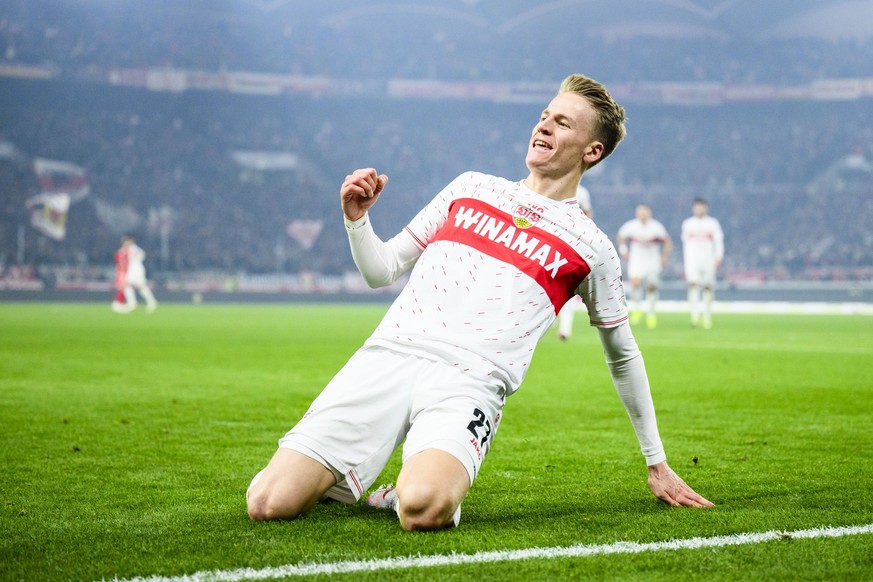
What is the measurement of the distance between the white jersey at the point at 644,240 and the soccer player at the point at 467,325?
14.9m

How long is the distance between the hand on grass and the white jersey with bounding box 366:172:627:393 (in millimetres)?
593

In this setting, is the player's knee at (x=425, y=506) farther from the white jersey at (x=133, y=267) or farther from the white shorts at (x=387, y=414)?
the white jersey at (x=133, y=267)

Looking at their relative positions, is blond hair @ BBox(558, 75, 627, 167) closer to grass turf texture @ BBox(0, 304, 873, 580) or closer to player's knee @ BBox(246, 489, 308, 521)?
grass turf texture @ BBox(0, 304, 873, 580)

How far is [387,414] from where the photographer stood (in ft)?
11.4

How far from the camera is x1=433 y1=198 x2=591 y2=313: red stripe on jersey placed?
357cm

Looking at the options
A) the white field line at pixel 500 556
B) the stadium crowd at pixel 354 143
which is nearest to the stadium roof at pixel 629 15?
the stadium crowd at pixel 354 143

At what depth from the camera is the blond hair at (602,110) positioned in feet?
12.1

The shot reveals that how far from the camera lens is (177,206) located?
40.0 metres

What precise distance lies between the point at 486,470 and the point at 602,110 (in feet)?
5.85

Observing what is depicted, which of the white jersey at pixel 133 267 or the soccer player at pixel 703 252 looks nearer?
the soccer player at pixel 703 252

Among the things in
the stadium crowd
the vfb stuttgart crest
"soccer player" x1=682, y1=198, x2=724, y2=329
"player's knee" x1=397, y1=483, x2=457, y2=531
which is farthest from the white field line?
the stadium crowd

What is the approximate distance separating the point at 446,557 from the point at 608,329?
117 cm

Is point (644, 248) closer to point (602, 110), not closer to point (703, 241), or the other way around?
point (703, 241)

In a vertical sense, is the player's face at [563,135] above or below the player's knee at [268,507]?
above
